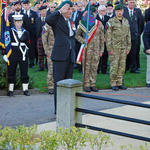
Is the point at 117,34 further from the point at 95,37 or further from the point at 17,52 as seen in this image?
the point at 17,52

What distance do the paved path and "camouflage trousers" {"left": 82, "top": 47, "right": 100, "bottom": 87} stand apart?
1.35ft

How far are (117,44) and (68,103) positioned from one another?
20.1ft

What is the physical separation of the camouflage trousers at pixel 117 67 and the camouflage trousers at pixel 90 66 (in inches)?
20.6

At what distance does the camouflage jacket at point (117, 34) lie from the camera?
39.3ft

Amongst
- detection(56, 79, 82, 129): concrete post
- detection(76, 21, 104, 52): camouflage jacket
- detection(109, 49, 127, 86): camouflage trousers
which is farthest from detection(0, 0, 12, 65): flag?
detection(56, 79, 82, 129): concrete post

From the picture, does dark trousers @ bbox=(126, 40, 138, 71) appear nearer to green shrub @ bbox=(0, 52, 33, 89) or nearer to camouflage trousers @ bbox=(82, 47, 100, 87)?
camouflage trousers @ bbox=(82, 47, 100, 87)

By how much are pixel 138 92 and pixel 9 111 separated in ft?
13.6

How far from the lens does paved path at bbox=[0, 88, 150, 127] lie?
8.32m

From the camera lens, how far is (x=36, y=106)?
9695 millimetres

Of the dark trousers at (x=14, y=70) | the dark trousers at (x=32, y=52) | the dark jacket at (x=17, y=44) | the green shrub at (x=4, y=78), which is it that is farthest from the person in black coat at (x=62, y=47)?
the dark trousers at (x=32, y=52)

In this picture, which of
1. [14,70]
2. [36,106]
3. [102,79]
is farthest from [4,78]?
[102,79]

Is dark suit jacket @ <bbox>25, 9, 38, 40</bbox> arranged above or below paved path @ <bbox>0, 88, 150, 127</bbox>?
above

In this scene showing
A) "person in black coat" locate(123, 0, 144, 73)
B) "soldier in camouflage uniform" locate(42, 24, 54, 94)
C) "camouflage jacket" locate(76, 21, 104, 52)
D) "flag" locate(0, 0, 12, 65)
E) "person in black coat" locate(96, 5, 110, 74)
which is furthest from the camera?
"person in black coat" locate(123, 0, 144, 73)

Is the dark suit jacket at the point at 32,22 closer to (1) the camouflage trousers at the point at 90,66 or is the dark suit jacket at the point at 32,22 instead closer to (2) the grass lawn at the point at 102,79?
(2) the grass lawn at the point at 102,79
